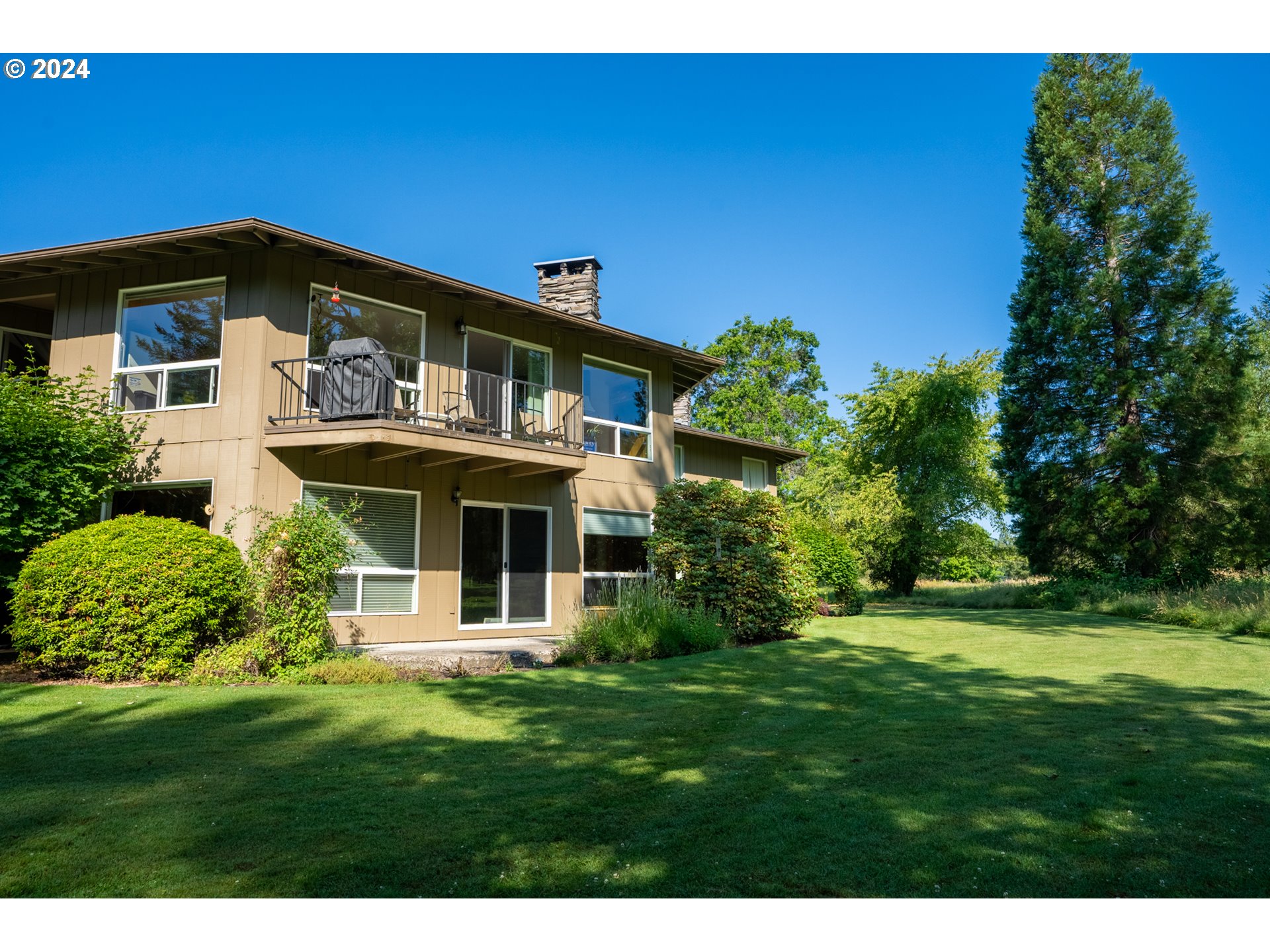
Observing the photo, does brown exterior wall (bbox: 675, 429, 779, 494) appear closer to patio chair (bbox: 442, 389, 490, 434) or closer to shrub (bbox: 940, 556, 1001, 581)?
patio chair (bbox: 442, 389, 490, 434)

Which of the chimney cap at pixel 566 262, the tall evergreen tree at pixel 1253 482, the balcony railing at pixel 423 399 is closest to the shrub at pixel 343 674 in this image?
the balcony railing at pixel 423 399

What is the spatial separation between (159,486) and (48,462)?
64.1 inches

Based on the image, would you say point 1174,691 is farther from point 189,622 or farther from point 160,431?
point 160,431

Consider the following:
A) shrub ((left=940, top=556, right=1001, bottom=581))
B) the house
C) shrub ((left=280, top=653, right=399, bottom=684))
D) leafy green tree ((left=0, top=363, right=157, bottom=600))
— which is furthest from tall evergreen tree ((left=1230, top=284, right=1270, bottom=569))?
leafy green tree ((left=0, top=363, right=157, bottom=600))

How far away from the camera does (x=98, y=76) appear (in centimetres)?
881

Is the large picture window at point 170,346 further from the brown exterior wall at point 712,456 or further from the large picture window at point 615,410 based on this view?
the brown exterior wall at point 712,456

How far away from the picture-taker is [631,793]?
423 centimetres

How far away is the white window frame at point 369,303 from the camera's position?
11172mm

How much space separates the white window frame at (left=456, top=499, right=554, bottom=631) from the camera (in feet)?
40.8

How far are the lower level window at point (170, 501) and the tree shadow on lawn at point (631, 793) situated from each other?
383 centimetres

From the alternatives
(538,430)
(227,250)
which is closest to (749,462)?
(538,430)

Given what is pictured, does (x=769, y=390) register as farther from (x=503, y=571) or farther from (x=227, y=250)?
(x=227, y=250)

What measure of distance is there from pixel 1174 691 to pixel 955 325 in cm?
2662

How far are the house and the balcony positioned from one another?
35 millimetres
